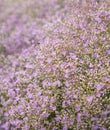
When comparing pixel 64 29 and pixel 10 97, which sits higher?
pixel 64 29

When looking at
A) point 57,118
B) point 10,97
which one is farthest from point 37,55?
point 57,118

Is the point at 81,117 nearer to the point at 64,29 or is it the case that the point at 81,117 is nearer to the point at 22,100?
the point at 22,100

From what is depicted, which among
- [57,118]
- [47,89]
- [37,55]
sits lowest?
[57,118]

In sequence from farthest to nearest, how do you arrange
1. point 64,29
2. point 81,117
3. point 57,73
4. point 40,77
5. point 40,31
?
point 40,31 → point 64,29 → point 40,77 → point 57,73 → point 81,117

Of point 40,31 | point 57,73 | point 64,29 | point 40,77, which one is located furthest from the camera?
point 40,31

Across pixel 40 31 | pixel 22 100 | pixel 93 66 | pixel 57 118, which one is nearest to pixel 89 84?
pixel 93 66

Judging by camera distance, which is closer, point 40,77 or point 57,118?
point 57,118
